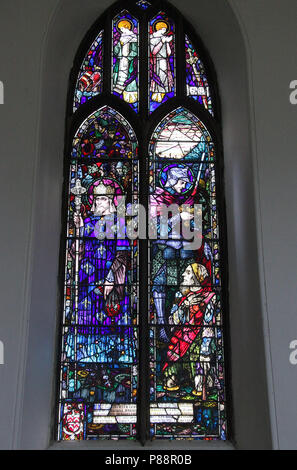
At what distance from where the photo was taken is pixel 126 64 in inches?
197

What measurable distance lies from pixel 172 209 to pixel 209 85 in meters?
1.14

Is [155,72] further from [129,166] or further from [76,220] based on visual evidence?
[76,220]

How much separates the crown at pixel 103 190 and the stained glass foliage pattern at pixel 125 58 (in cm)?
71

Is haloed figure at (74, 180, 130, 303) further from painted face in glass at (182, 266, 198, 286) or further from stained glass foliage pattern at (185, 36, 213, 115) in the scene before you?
stained glass foliage pattern at (185, 36, 213, 115)

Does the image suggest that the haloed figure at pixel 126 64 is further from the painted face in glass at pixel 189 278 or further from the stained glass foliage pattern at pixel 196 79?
the painted face in glass at pixel 189 278

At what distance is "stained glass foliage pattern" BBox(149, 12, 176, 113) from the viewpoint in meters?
4.92

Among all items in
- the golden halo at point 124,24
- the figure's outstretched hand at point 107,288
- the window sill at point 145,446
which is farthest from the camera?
the golden halo at point 124,24

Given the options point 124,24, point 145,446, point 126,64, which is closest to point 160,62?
point 126,64

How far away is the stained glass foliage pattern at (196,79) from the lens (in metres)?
4.95

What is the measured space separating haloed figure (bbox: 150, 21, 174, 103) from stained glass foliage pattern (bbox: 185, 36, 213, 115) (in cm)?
15
